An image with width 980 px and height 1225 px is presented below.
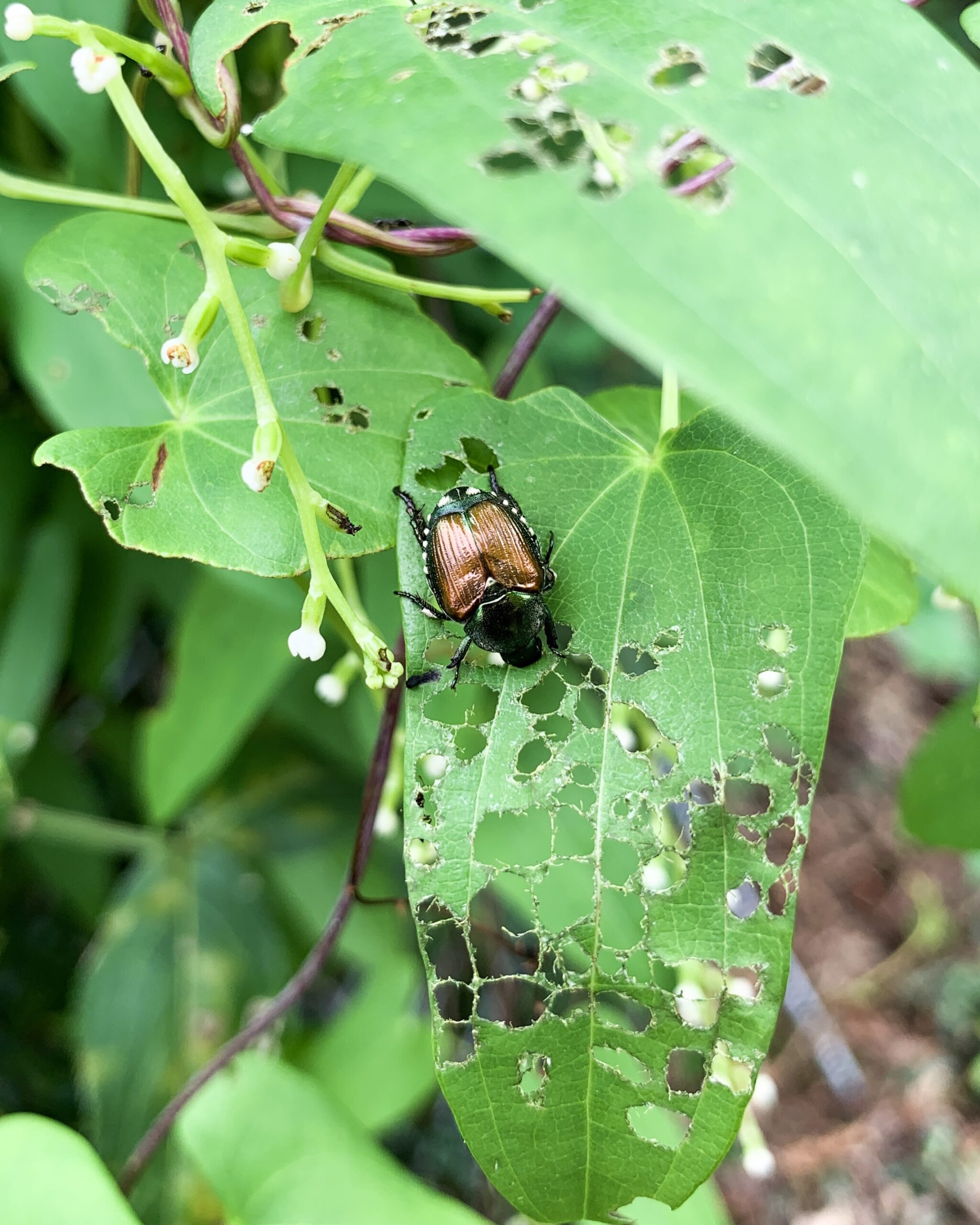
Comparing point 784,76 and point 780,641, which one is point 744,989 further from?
point 784,76

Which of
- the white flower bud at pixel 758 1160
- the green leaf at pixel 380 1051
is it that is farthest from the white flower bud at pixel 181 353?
the green leaf at pixel 380 1051

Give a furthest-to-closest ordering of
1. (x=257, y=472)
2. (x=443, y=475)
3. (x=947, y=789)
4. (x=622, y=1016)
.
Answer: (x=947, y=789), (x=622, y=1016), (x=443, y=475), (x=257, y=472)

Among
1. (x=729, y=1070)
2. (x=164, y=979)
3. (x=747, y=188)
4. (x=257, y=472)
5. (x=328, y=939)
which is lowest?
(x=164, y=979)

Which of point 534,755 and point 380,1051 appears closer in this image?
point 534,755

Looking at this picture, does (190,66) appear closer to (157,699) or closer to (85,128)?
(85,128)

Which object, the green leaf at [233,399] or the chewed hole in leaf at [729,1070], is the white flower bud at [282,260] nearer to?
the green leaf at [233,399]

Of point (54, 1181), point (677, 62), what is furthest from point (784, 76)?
point (54, 1181)

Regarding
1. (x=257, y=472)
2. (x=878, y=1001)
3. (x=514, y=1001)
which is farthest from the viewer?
(x=878, y=1001)

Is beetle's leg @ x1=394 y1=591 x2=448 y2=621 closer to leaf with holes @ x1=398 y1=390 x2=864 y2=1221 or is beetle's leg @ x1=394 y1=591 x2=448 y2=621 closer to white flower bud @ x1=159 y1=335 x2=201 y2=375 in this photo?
leaf with holes @ x1=398 y1=390 x2=864 y2=1221
